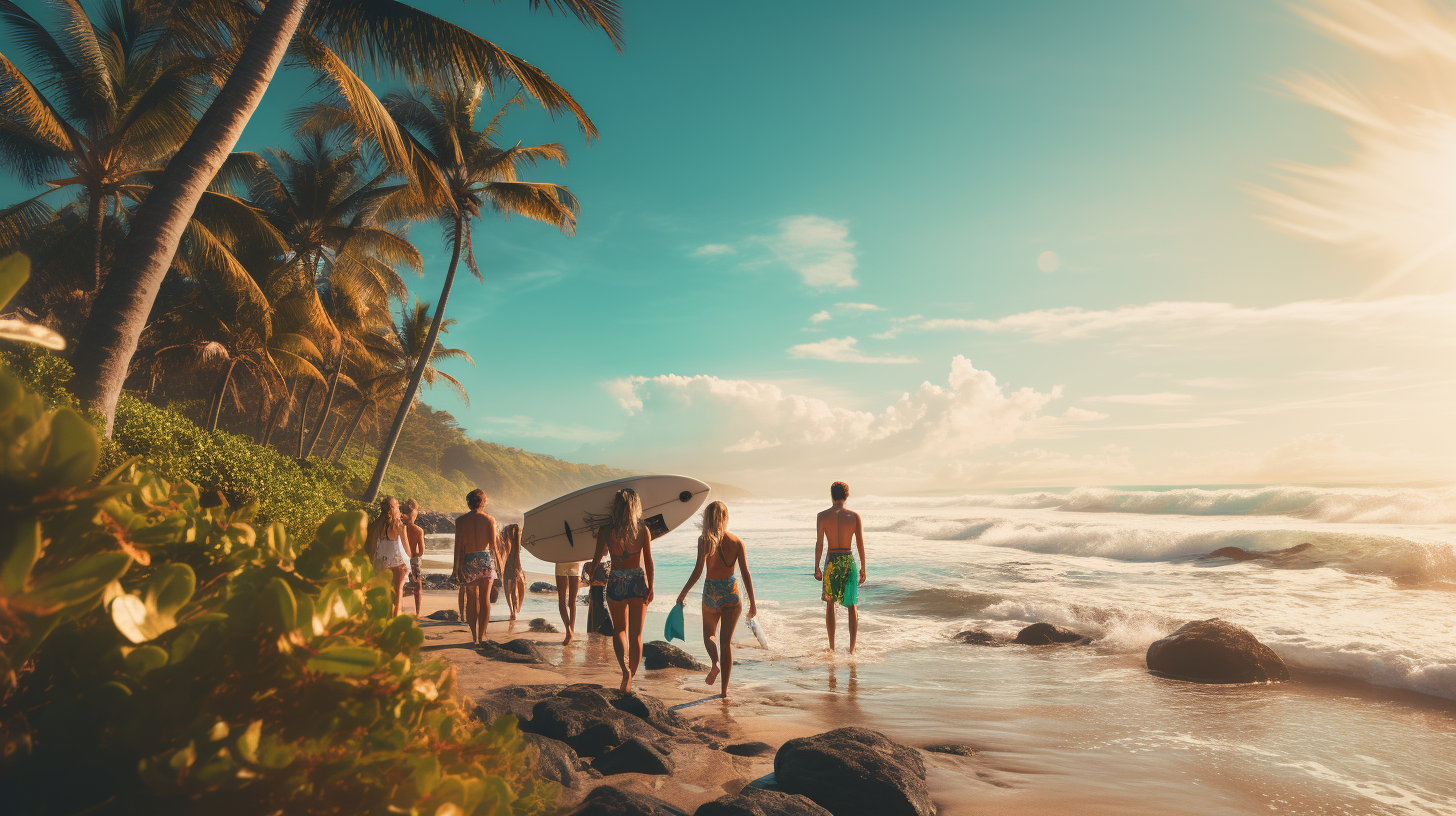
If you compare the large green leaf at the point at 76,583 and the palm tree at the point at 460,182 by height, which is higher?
the palm tree at the point at 460,182

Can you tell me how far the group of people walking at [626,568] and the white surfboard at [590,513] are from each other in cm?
48

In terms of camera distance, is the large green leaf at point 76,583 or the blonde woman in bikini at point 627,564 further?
the blonde woman in bikini at point 627,564

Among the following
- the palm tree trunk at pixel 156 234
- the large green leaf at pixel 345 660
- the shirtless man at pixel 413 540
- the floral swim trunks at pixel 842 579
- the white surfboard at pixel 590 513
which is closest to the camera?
the large green leaf at pixel 345 660

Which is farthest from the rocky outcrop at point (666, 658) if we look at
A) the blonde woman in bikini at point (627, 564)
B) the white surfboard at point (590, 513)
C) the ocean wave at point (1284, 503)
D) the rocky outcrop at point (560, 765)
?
the ocean wave at point (1284, 503)

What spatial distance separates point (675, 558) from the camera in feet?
67.4

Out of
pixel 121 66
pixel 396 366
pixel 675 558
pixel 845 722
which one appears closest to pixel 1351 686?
pixel 845 722

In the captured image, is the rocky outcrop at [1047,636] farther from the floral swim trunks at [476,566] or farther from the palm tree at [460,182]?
the palm tree at [460,182]

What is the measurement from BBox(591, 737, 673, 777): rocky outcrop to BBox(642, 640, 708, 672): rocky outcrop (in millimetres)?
A: 3497

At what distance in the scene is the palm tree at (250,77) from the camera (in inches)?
219

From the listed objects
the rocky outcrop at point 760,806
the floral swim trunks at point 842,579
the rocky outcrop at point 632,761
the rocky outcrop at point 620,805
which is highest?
the floral swim trunks at point 842,579

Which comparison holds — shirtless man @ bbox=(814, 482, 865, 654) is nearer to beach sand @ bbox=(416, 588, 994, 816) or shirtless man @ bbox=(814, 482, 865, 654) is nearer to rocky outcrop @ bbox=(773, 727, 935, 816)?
beach sand @ bbox=(416, 588, 994, 816)

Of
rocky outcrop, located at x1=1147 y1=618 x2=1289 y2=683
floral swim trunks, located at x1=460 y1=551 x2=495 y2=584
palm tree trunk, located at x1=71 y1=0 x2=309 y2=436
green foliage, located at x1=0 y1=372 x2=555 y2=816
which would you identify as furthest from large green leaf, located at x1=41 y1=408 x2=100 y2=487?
rocky outcrop, located at x1=1147 y1=618 x2=1289 y2=683

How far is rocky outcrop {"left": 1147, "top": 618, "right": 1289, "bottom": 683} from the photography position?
6637 mm

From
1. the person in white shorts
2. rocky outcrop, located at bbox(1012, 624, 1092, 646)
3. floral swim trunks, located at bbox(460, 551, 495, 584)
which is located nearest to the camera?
floral swim trunks, located at bbox(460, 551, 495, 584)
